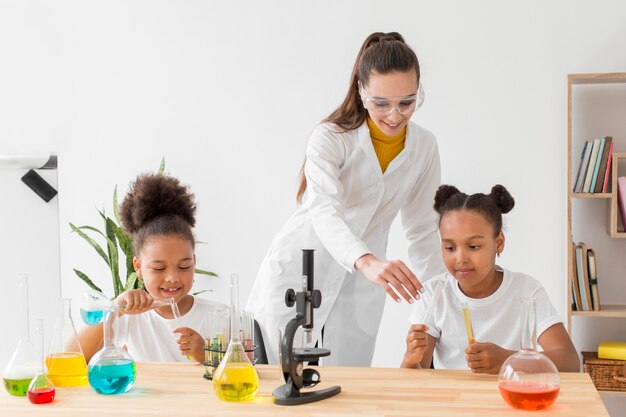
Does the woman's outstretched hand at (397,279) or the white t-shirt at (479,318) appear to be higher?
the woman's outstretched hand at (397,279)

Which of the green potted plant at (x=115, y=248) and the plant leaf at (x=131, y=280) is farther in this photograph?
the green potted plant at (x=115, y=248)

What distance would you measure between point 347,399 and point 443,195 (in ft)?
3.40

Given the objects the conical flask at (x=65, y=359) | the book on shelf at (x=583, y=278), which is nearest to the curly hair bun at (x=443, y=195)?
the conical flask at (x=65, y=359)

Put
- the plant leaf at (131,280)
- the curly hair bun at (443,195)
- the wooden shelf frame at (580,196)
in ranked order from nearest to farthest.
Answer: the curly hair bun at (443,195), the wooden shelf frame at (580,196), the plant leaf at (131,280)

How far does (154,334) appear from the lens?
100 inches

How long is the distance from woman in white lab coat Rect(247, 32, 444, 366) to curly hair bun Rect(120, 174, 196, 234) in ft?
1.11

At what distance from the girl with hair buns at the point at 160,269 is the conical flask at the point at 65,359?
463 mm

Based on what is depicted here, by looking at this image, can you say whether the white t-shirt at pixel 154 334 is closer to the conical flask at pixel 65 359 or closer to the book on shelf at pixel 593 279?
the conical flask at pixel 65 359

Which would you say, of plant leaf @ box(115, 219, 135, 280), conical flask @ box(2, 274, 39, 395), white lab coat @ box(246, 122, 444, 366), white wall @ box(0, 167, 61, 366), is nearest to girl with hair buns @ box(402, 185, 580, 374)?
white lab coat @ box(246, 122, 444, 366)

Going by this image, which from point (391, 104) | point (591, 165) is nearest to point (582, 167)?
point (591, 165)

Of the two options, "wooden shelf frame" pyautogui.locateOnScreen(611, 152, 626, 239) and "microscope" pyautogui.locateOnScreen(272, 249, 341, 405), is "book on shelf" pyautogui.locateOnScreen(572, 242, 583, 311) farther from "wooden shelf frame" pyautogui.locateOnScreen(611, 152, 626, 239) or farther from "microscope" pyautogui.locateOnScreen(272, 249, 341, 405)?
"microscope" pyautogui.locateOnScreen(272, 249, 341, 405)

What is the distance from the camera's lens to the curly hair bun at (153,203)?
8.75 feet

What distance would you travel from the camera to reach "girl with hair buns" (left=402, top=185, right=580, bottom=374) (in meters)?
2.43

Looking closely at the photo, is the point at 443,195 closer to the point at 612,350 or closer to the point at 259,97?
the point at 612,350
